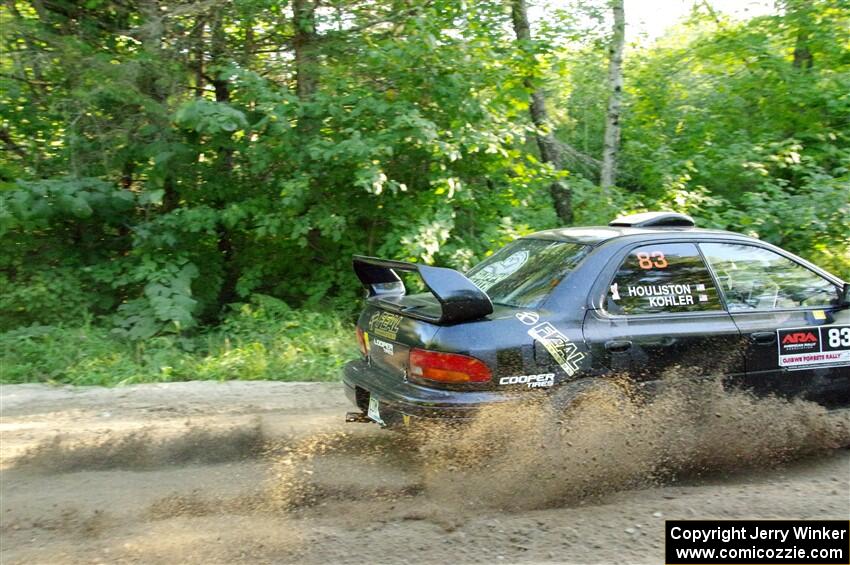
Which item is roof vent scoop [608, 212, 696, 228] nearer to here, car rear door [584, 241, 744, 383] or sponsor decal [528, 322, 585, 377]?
car rear door [584, 241, 744, 383]

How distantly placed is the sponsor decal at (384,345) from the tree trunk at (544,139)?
5308 mm

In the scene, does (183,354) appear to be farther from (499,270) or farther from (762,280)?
(762,280)

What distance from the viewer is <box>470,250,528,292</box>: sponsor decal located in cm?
494

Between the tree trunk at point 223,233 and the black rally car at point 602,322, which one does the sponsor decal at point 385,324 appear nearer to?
the black rally car at point 602,322

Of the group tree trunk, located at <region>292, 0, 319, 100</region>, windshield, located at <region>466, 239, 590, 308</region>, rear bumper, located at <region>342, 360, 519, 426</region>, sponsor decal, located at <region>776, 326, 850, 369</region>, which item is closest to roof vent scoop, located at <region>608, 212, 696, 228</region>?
windshield, located at <region>466, 239, 590, 308</region>

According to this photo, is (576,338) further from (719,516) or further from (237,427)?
(237,427)

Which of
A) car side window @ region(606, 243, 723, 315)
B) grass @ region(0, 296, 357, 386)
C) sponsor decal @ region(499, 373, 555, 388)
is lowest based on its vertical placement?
grass @ region(0, 296, 357, 386)

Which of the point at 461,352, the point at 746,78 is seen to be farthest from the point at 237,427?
the point at 746,78

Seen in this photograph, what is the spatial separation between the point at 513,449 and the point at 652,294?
1380 millimetres

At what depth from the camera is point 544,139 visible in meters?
11.7

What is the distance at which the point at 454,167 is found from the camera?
8.64 meters

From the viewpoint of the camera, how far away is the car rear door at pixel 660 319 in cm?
435

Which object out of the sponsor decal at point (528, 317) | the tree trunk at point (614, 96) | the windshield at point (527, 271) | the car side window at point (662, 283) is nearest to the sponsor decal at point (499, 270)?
the windshield at point (527, 271)

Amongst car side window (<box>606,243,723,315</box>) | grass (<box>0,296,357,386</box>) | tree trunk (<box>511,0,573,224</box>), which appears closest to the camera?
car side window (<box>606,243,723,315</box>)
